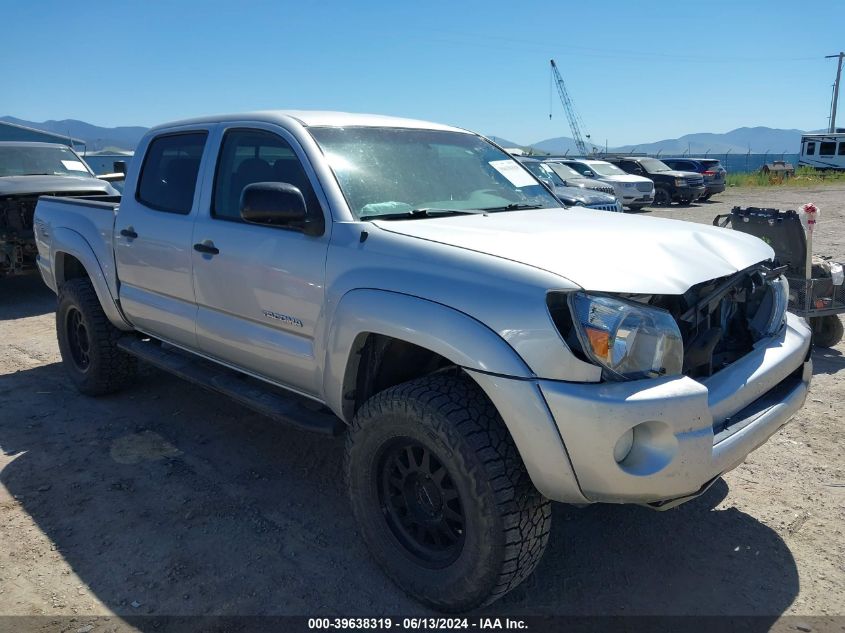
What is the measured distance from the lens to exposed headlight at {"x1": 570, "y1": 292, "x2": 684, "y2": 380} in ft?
7.82

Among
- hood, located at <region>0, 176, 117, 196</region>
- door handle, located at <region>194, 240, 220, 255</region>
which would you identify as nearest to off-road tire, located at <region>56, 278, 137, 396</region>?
door handle, located at <region>194, 240, 220, 255</region>

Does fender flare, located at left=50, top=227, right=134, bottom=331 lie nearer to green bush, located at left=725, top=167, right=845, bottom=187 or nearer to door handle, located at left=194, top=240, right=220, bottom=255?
door handle, located at left=194, top=240, right=220, bottom=255

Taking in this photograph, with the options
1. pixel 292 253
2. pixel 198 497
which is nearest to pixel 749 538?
pixel 292 253

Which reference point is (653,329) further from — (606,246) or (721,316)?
(721,316)

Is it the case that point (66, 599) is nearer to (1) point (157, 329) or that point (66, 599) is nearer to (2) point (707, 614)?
(1) point (157, 329)

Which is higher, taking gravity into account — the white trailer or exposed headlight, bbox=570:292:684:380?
the white trailer

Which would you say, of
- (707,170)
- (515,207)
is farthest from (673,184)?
(515,207)

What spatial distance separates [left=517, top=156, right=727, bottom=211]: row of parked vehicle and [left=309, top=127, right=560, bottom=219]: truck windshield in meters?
11.2

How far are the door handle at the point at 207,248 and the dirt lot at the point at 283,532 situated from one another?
4.19ft

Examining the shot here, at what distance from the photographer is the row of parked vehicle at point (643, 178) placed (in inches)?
728

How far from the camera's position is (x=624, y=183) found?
Result: 20406mm

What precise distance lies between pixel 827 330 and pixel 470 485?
4.97 m

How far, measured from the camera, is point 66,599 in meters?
2.90

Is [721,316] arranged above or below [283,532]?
above
